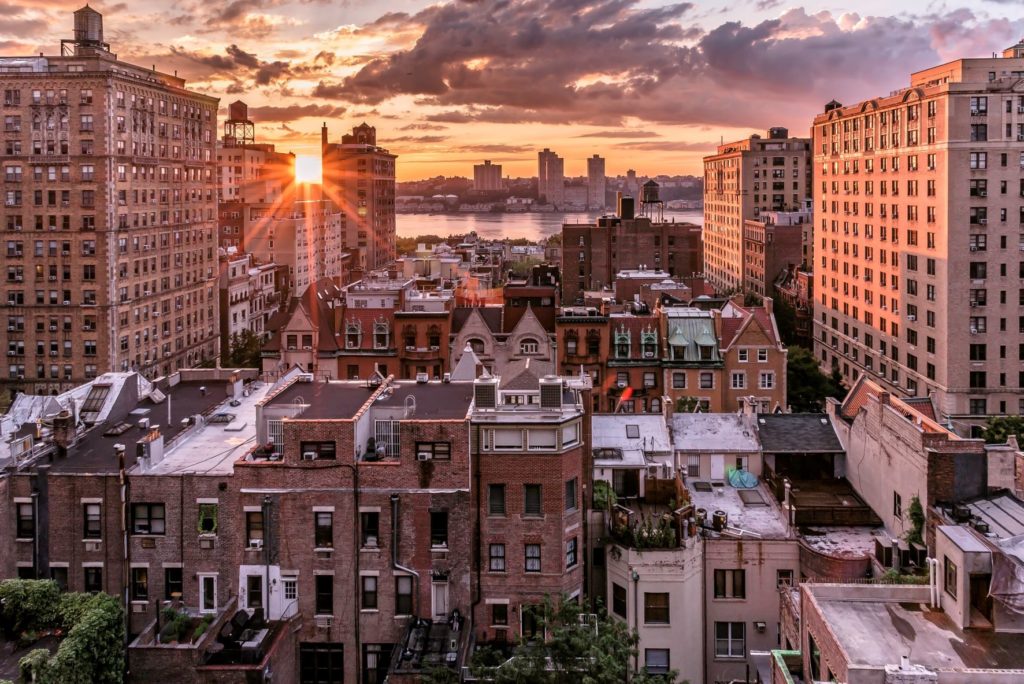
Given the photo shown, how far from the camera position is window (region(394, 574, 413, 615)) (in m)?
35.3

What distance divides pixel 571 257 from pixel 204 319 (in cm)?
5523

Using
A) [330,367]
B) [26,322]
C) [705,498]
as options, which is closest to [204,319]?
[26,322]

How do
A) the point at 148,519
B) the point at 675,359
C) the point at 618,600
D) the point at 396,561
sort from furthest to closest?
the point at 675,359
the point at 618,600
the point at 148,519
the point at 396,561

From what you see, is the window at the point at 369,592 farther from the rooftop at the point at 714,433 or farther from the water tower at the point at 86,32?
the water tower at the point at 86,32

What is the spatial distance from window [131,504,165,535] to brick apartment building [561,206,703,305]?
356 ft

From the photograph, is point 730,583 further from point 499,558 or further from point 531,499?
point 499,558

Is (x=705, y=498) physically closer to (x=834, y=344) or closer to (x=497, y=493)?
(x=497, y=493)

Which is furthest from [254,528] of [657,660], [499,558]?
[657,660]

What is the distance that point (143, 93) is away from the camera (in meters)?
106

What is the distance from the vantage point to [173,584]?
36.2 metres

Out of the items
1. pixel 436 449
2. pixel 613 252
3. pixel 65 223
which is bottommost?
pixel 436 449

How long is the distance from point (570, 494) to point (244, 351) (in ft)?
273

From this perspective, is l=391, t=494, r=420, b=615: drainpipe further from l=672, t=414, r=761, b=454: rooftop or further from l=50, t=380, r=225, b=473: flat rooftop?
l=672, t=414, r=761, b=454: rooftop

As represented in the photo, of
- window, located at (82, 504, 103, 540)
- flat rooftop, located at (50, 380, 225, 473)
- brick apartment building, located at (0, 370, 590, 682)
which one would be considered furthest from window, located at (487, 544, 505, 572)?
window, located at (82, 504, 103, 540)
